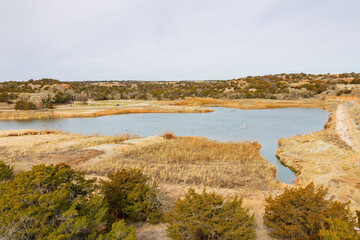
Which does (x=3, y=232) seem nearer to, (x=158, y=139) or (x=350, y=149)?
(x=158, y=139)

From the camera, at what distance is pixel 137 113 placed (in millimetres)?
42719

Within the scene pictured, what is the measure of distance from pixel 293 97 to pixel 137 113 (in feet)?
147

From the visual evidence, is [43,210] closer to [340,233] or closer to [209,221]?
[209,221]

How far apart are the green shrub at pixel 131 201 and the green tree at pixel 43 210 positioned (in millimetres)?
1263

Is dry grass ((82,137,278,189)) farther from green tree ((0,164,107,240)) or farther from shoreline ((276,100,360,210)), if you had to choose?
green tree ((0,164,107,240))

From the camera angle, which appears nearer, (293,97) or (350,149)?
(350,149)

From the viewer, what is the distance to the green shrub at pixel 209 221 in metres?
4.48

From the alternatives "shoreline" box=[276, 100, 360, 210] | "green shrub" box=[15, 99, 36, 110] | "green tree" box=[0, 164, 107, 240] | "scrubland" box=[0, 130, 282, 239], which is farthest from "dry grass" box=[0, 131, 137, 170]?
"green shrub" box=[15, 99, 36, 110]

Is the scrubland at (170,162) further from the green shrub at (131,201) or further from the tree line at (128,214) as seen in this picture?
the tree line at (128,214)

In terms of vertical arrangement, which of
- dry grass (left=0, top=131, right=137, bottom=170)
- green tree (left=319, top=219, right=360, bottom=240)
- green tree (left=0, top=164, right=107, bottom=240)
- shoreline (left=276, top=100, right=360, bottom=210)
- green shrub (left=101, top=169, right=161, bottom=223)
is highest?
green tree (left=0, top=164, right=107, bottom=240)

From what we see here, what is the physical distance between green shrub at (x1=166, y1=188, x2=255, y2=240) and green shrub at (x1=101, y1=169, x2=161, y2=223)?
1.26 metres

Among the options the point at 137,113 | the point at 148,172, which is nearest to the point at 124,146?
the point at 148,172

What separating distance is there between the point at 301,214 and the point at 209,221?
2.12 meters

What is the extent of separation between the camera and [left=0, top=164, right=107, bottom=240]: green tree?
3775mm
